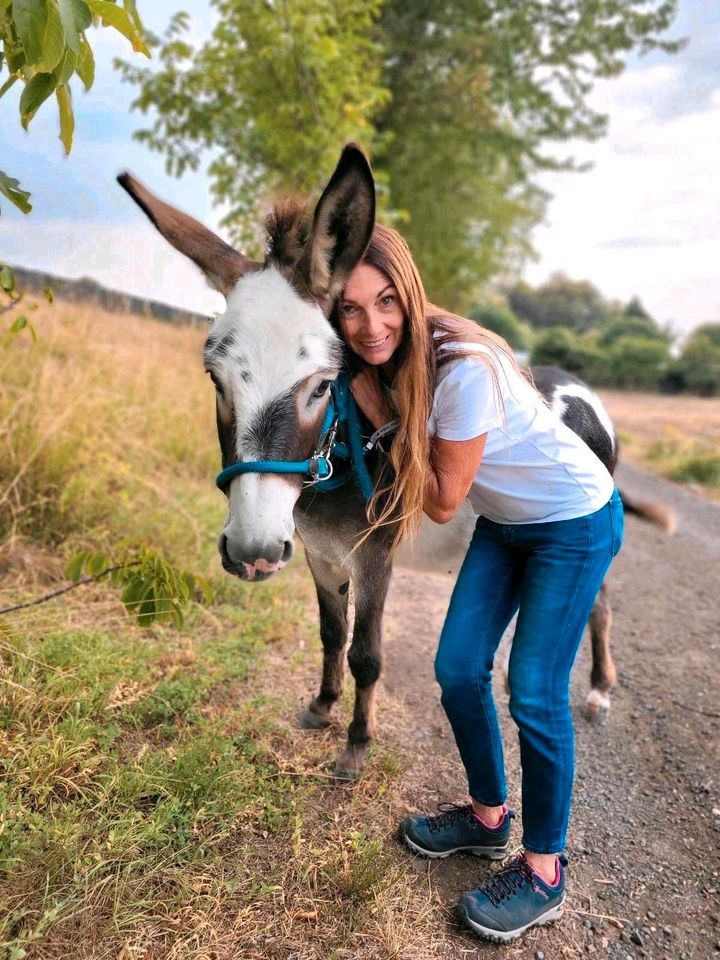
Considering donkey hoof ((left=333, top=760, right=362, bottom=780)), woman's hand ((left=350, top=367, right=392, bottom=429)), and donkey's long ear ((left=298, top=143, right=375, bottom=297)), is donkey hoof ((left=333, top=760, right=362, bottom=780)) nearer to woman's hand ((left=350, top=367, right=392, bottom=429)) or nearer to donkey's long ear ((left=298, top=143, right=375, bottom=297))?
woman's hand ((left=350, top=367, right=392, bottom=429))

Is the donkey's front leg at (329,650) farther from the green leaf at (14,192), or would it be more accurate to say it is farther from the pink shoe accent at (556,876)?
the green leaf at (14,192)

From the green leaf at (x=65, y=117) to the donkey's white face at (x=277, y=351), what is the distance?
468mm

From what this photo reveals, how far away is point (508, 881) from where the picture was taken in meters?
2.04

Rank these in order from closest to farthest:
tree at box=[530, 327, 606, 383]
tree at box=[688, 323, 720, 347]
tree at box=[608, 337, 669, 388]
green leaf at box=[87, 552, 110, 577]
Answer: green leaf at box=[87, 552, 110, 577] < tree at box=[608, 337, 669, 388] < tree at box=[530, 327, 606, 383] < tree at box=[688, 323, 720, 347]

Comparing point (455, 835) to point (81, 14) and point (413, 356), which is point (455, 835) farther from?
point (81, 14)

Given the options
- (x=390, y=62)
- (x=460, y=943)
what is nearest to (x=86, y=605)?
(x=460, y=943)

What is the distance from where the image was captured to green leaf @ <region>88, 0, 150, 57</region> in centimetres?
129

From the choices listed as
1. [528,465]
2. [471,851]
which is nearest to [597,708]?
[471,851]

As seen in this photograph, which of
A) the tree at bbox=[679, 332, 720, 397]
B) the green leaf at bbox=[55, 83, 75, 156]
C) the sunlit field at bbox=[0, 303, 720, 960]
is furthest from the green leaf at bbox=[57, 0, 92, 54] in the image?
the tree at bbox=[679, 332, 720, 397]

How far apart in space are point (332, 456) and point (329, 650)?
3.69ft

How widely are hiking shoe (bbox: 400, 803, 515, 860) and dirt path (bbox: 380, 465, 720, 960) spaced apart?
0.05m

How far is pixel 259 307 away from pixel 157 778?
5.45 feet

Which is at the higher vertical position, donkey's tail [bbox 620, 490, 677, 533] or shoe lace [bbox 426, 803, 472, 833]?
donkey's tail [bbox 620, 490, 677, 533]

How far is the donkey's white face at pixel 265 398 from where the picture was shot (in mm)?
1638
